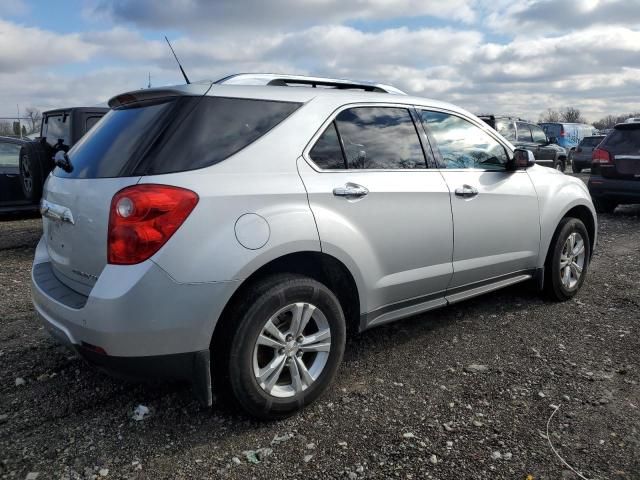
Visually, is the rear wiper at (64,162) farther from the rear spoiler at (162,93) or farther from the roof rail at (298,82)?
the roof rail at (298,82)

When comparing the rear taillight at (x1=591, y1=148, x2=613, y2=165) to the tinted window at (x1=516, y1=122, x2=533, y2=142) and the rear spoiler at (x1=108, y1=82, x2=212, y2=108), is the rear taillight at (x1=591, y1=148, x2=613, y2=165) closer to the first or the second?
the tinted window at (x1=516, y1=122, x2=533, y2=142)

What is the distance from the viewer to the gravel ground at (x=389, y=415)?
245 centimetres

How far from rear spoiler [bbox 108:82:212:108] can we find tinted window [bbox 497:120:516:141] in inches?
584

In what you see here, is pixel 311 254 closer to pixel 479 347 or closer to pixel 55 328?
pixel 55 328

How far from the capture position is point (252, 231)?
2.54 m

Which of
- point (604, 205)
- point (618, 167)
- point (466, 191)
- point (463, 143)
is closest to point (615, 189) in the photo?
point (618, 167)

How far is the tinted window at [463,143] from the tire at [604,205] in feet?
21.9

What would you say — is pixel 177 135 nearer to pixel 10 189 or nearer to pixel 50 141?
pixel 50 141

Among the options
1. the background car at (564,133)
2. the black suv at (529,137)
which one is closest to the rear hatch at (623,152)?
the black suv at (529,137)

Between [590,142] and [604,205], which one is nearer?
[604,205]

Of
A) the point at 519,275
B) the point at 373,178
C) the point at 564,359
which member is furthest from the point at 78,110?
the point at 564,359

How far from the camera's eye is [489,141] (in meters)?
4.06

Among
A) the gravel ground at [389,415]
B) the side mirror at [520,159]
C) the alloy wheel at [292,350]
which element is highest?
the side mirror at [520,159]

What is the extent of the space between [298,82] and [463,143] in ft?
4.33
